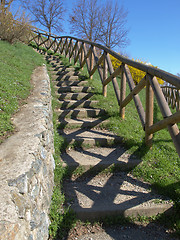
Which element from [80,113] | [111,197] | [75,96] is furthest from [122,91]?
[111,197]

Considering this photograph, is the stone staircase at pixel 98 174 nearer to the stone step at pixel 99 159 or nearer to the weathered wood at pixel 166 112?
Answer: the stone step at pixel 99 159

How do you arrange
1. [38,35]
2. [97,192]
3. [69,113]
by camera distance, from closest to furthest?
[97,192] → [69,113] → [38,35]

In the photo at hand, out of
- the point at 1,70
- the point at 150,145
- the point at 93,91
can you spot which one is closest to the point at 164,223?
the point at 150,145

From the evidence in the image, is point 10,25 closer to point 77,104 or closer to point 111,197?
point 77,104

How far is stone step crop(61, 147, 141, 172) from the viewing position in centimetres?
316

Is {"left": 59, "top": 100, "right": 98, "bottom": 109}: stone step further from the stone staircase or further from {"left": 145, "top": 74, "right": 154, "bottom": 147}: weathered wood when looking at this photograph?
{"left": 145, "top": 74, "right": 154, "bottom": 147}: weathered wood

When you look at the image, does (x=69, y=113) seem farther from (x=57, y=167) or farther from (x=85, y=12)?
(x=85, y=12)

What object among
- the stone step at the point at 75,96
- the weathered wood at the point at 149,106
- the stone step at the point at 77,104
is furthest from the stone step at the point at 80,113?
the weathered wood at the point at 149,106

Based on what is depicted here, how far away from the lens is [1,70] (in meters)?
4.89

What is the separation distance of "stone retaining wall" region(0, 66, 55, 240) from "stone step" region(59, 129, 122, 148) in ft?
3.64

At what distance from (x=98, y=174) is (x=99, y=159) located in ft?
0.83

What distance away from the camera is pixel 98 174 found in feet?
10.4

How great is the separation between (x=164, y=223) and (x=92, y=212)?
900 mm

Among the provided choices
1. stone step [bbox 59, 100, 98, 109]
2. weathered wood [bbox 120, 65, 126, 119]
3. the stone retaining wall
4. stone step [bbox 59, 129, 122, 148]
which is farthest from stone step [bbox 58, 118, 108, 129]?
the stone retaining wall
